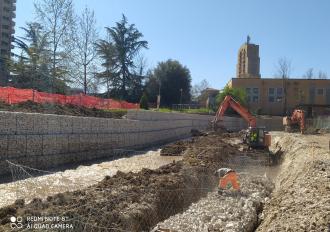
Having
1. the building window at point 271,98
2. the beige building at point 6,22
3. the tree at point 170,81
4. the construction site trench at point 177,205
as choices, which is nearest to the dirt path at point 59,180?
the construction site trench at point 177,205

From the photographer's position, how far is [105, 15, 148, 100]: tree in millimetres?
56031

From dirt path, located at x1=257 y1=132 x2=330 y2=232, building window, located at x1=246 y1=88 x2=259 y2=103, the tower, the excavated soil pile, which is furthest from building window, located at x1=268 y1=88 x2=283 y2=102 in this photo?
dirt path, located at x1=257 y1=132 x2=330 y2=232

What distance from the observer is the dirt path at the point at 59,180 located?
35.0 feet

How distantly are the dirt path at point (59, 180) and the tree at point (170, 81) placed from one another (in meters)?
46.5

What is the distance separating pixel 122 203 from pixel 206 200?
3228mm

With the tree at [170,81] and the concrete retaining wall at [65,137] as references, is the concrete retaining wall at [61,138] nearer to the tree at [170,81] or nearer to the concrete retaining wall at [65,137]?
the concrete retaining wall at [65,137]

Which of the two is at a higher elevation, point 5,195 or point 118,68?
point 118,68

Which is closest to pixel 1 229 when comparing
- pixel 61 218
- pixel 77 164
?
pixel 61 218

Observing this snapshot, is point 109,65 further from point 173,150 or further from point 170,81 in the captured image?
point 173,150

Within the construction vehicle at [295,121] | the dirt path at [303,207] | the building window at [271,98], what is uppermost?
the building window at [271,98]

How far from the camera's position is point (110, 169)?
17172 mm

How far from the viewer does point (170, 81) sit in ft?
225

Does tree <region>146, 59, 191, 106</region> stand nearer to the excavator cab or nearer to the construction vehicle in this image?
the construction vehicle

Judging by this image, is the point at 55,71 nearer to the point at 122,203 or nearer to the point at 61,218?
the point at 122,203
